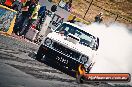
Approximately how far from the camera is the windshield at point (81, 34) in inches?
495

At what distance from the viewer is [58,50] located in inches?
452

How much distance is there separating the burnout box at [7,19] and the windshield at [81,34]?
4643 millimetres

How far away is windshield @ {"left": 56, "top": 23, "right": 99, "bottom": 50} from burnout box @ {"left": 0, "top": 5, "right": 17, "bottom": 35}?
4643 mm

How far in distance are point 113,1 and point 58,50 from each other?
4027cm

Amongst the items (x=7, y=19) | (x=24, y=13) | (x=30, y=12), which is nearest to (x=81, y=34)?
(x=7, y=19)

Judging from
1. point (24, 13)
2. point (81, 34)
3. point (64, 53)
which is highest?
point (24, 13)

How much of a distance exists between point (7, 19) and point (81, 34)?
17.6ft

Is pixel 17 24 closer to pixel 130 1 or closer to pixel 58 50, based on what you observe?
pixel 58 50

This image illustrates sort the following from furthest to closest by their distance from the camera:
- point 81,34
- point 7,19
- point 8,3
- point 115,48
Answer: point 115,48 < point 8,3 < point 7,19 < point 81,34

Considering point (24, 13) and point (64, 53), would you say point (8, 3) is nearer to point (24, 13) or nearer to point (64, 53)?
point (24, 13)

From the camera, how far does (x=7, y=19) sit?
660 inches

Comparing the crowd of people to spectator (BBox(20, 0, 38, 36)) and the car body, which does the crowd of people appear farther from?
the car body

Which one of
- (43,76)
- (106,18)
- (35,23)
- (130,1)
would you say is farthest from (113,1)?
(43,76)

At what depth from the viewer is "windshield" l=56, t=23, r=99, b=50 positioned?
12570 millimetres
